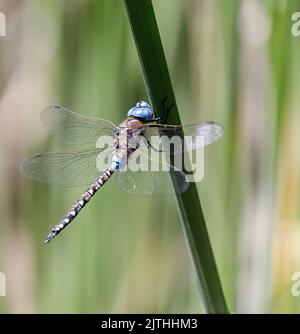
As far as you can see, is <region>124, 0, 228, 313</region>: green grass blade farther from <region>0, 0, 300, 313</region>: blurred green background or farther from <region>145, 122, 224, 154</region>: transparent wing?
<region>0, 0, 300, 313</region>: blurred green background

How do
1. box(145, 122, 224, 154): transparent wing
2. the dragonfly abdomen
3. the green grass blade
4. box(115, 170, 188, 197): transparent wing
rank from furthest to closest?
the dragonfly abdomen → box(115, 170, 188, 197): transparent wing → box(145, 122, 224, 154): transparent wing → the green grass blade

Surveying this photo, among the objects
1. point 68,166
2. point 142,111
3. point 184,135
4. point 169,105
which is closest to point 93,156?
point 68,166

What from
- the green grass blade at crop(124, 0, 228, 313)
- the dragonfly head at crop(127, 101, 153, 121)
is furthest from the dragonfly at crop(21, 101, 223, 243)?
the green grass blade at crop(124, 0, 228, 313)

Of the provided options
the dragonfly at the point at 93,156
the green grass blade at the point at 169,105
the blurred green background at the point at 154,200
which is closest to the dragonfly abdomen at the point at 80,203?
the dragonfly at the point at 93,156

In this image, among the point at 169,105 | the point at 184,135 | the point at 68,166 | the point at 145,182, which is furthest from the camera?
the point at 68,166

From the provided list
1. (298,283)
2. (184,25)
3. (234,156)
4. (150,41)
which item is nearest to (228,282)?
(298,283)

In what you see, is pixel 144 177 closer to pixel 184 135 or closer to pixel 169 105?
pixel 184 135

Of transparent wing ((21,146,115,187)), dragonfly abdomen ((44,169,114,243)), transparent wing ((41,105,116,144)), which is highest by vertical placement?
transparent wing ((41,105,116,144))

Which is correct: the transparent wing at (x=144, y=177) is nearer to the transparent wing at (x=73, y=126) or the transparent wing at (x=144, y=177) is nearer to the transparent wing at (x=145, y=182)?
the transparent wing at (x=145, y=182)
